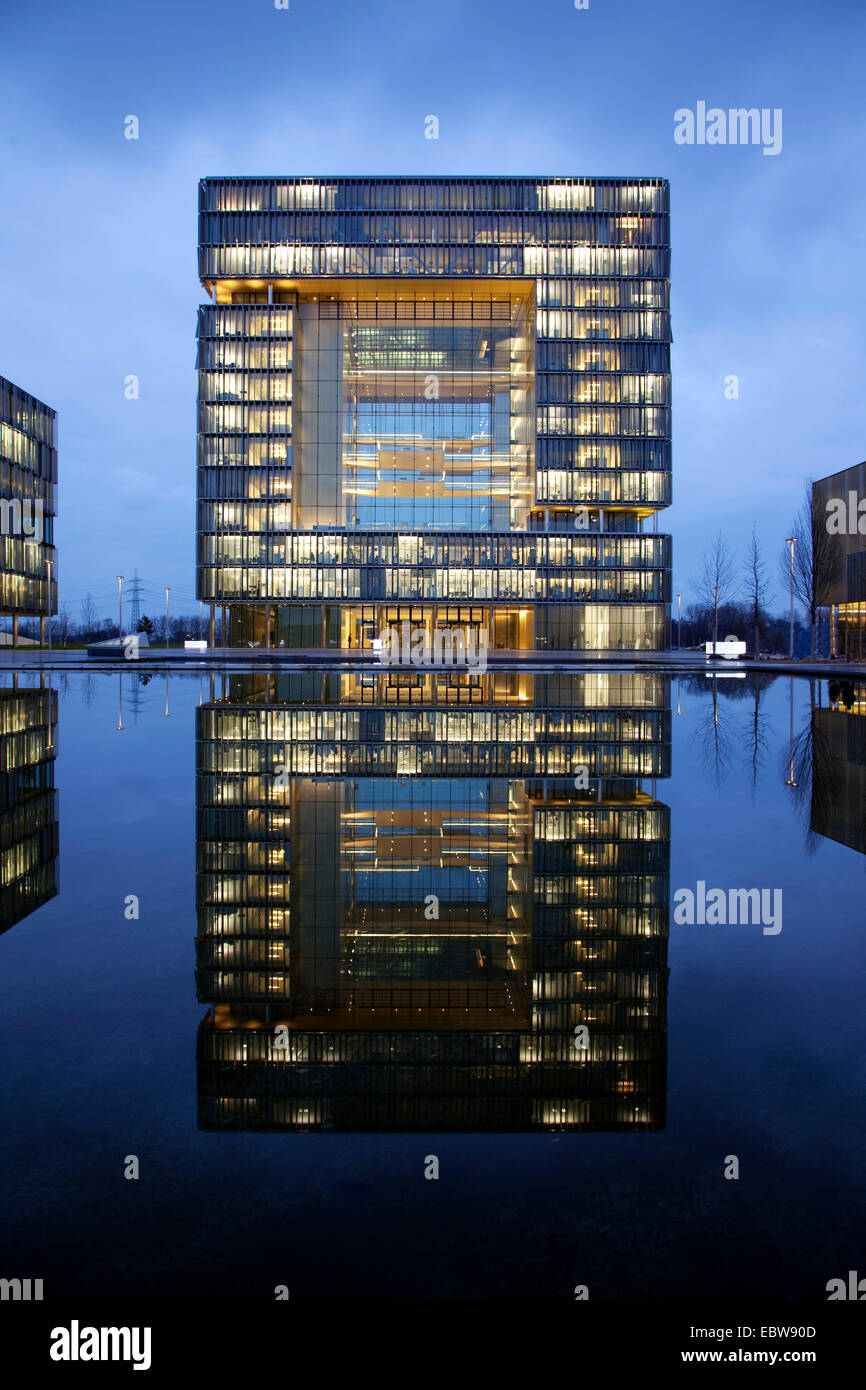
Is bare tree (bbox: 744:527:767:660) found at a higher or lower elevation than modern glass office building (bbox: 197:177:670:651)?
lower

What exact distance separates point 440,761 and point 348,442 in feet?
225

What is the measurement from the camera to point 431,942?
6.25m

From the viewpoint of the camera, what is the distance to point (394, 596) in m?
76.0

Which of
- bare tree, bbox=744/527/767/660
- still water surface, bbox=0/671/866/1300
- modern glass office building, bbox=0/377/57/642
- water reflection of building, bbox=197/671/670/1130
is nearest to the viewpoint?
still water surface, bbox=0/671/866/1300

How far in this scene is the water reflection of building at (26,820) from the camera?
734 centimetres

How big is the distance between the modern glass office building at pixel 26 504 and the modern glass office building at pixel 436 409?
554 inches

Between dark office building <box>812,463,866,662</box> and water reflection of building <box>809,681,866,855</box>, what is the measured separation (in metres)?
42.2

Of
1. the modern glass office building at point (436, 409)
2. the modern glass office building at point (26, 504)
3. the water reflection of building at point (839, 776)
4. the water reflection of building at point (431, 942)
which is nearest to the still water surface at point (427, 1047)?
the water reflection of building at point (431, 942)

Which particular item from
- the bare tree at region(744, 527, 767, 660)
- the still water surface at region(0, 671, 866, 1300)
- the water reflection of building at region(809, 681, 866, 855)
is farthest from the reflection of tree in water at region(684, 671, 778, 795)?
the bare tree at region(744, 527, 767, 660)

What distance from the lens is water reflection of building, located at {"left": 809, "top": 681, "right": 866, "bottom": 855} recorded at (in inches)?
396

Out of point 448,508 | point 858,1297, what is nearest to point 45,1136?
A: point 858,1297

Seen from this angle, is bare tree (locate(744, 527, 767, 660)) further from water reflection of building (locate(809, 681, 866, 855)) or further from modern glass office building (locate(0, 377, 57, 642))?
modern glass office building (locate(0, 377, 57, 642))
